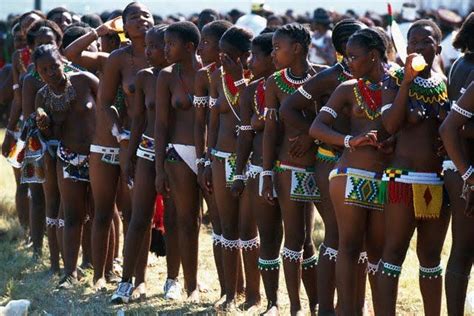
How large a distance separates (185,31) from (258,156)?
112 cm

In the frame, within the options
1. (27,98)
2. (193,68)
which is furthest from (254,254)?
(27,98)

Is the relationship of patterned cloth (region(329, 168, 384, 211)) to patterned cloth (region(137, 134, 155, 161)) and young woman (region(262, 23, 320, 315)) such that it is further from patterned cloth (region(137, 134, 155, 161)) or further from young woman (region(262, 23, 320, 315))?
patterned cloth (region(137, 134, 155, 161))

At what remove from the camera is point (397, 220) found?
6.36 metres

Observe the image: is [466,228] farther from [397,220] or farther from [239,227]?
[239,227]

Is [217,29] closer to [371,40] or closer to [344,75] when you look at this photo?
[344,75]

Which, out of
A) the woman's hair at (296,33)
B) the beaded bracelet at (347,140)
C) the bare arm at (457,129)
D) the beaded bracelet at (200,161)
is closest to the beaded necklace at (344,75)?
the woman's hair at (296,33)

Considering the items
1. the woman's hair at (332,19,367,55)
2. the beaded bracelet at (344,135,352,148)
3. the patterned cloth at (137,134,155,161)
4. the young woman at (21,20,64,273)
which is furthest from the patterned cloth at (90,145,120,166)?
the beaded bracelet at (344,135,352,148)

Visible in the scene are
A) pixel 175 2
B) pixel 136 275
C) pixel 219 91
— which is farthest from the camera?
pixel 175 2

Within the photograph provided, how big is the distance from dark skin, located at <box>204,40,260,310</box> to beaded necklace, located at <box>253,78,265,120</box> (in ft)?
0.67

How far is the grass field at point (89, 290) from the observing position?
8.09 meters

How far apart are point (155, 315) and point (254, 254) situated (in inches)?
→ 30.9

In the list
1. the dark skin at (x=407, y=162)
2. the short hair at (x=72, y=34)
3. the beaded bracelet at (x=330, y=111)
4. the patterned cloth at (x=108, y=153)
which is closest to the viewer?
the dark skin at (x=407, y=162)

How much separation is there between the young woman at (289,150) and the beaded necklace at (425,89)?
834 millimetres

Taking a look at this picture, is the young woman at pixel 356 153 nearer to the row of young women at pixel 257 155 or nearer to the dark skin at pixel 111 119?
the row of young women at pixel 257 155
